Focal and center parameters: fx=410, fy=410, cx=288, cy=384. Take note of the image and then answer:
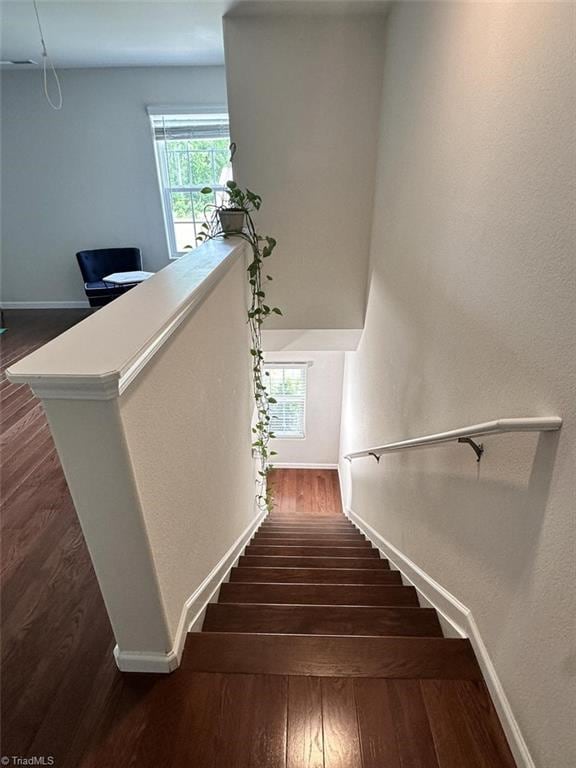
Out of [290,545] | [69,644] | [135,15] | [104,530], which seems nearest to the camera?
[104,530]

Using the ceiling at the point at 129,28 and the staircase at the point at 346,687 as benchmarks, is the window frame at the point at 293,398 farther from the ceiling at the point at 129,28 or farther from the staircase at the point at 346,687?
the staircase at the point at 346,687

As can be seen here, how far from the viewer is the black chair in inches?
186

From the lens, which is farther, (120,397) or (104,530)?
(104,530)

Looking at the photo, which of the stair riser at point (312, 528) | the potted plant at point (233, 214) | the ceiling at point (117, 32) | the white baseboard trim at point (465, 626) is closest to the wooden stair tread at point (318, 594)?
the white baseboard trim at point (465, 626)

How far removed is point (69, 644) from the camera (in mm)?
1307

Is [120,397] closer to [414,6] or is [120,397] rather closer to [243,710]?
[243,710]

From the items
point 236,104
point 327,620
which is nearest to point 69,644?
point 327,620

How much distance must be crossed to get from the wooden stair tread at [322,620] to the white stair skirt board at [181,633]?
72 millimetres

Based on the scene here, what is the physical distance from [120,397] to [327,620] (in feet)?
3.82

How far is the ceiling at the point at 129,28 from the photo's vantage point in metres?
2.43

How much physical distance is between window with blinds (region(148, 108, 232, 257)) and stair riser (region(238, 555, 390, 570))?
3.57 meters

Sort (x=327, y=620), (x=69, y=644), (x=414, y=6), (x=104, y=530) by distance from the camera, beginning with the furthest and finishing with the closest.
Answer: (x=414, y=6), (x=327, y=620), (x=69, y=644), (x=104, y=530)

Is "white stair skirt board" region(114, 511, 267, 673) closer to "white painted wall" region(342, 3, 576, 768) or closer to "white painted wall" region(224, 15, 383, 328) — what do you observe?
"white painted wall" region(342, 3, 576, 768)

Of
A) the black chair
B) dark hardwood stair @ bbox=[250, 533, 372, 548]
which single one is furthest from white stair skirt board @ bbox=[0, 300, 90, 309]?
dark hardwood stair @ bbox=[250, 533, 372, 548]
